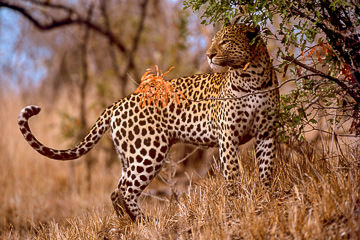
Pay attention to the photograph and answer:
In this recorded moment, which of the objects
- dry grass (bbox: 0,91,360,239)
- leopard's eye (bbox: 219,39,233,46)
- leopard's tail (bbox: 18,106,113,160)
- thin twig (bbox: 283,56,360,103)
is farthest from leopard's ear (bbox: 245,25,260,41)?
leopard's tail (bbox: 18,106,113,160)

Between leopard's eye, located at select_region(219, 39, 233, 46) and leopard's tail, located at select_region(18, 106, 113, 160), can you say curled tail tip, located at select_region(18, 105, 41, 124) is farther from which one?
leopard's eye, located at select_region(219, 39, 233, 46)

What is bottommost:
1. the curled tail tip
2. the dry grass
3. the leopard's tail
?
the dry grass

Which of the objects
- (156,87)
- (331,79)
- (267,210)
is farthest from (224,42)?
(267,210)

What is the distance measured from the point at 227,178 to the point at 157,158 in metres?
0.71

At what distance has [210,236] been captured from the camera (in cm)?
326

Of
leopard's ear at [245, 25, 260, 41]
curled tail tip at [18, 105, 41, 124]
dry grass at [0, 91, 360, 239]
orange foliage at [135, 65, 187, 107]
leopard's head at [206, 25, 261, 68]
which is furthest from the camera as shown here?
curled tail tip at [18, 105, 41, 124]

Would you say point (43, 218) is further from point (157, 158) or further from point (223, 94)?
point (223, 94)

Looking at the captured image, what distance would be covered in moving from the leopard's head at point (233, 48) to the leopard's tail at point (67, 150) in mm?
1320

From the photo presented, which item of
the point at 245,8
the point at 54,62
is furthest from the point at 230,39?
the point at 54,62

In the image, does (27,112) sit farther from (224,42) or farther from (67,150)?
(224,42)

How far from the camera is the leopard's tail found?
164 inches

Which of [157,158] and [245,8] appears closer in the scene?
[245,8]

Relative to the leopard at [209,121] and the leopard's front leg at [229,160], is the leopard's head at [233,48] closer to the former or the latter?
the leopard at [209,121]

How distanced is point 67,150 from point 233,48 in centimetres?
185
